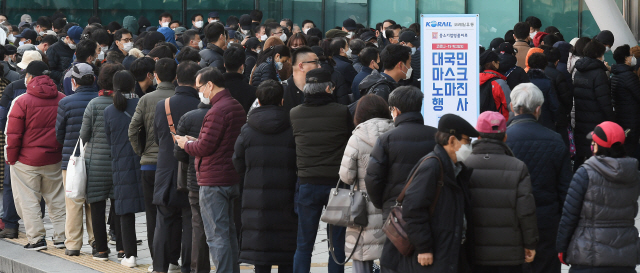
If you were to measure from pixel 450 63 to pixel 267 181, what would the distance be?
5.83 feet

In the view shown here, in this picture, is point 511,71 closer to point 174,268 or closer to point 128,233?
point 174,268

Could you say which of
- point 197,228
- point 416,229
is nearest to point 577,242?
point 416,229

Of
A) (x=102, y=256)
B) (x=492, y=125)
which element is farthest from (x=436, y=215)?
(x=102, y=256)

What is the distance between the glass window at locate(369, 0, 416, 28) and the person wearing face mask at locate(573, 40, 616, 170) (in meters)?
9.79

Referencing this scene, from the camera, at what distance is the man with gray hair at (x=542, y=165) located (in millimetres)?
5789

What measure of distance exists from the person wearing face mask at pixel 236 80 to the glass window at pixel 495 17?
1191 centimetres

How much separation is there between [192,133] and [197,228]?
819 millimetres

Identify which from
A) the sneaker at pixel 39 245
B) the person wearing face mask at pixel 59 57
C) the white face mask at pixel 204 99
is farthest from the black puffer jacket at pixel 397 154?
the person wearing face mask at pixel 59 57

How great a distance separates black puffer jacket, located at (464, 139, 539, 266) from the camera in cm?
519

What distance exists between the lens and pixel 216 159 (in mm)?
6715

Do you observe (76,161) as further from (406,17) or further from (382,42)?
(406,17)

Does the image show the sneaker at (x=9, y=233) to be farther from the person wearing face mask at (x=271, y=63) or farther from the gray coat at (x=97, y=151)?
the person wearing face mask at (x=271, y=63)

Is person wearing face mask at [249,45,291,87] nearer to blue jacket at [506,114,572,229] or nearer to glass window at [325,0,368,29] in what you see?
blue jacket at [506,114,572,229]

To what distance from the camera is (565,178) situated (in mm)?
5824
